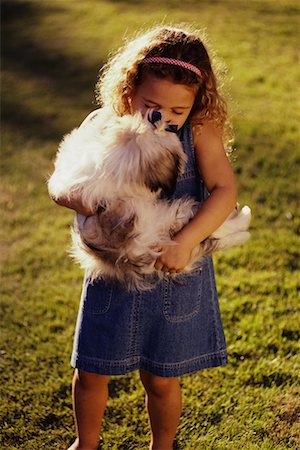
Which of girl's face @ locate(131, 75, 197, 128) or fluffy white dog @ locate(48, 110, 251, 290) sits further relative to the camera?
girl's face @ locate(131, 75, 197, 128)

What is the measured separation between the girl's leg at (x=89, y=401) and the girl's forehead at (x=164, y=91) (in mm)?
997

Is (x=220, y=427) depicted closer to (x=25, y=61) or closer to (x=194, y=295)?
(x=194, y=295)

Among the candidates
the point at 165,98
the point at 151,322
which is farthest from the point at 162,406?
the point at 165,98

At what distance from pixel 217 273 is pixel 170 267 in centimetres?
181

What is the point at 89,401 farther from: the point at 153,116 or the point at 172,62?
the point at 172,62

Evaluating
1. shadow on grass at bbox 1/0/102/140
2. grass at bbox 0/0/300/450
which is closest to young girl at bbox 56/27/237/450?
grass at bbox 0/0/300/450

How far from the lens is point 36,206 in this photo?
504 cm

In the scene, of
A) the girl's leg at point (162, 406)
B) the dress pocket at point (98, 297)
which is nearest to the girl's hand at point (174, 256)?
the dress pocket at point (98, 297)

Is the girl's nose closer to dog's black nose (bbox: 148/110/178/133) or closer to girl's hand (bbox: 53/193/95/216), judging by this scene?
dog's black nose (bbox: 148/110/178/133)

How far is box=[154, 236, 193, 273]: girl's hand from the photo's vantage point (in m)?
2.15

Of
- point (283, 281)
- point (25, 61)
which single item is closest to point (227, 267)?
point (283, 281)

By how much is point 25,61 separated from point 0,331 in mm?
6061

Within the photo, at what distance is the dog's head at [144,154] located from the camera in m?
1.99

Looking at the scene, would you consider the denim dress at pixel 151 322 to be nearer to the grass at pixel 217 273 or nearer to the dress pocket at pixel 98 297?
the dress pocket at pixel 98 297
